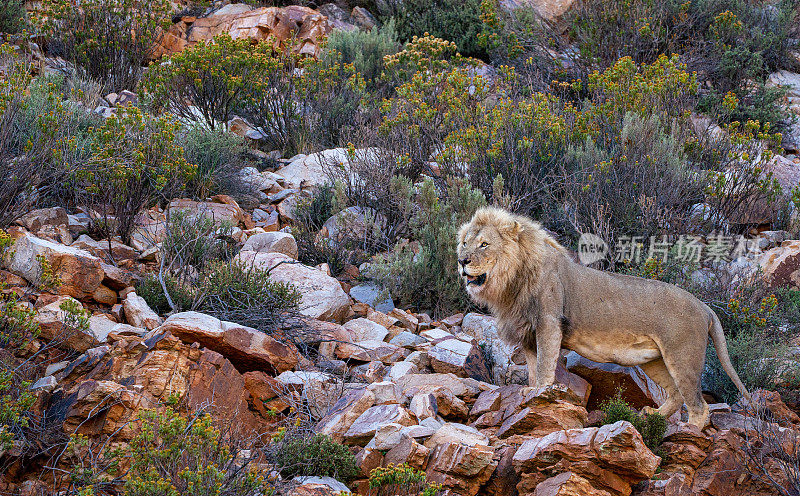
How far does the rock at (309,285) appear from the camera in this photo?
285 inches

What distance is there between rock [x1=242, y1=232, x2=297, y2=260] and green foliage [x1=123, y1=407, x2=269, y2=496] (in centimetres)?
416

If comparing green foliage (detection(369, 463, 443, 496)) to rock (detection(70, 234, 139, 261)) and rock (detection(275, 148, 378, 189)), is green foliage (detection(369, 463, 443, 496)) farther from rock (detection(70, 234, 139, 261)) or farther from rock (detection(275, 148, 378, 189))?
rock (detection(275, 148, 378, 189))

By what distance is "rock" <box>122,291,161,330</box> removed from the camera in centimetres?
615

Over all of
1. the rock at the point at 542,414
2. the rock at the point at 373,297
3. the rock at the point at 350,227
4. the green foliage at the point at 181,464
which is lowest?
the rock at the point at 373,297

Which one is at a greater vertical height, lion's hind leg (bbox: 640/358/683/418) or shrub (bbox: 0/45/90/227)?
shrub (bbox: 0/45/90/227)

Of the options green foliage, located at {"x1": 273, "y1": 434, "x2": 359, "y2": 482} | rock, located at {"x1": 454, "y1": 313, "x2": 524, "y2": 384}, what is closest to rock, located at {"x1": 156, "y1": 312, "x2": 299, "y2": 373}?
green foliage, located at {"x1": 273, "y1": 434, "x2": 359, "y2": 482}

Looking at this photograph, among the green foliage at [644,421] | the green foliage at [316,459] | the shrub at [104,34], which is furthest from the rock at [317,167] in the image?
the green foliage at [316,459]

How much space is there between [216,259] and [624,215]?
16.1 ft

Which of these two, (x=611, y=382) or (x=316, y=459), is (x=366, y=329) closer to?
(x=611, y=382)

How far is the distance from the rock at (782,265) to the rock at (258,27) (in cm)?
899

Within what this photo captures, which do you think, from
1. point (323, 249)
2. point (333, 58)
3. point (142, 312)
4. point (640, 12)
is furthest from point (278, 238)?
point (640, 12)

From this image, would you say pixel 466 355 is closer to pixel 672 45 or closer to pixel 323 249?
pixel 323 249

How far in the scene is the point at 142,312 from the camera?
247 inches

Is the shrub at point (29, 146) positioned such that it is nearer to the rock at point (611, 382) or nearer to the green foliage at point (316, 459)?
the green foliage at point (316, 459)
